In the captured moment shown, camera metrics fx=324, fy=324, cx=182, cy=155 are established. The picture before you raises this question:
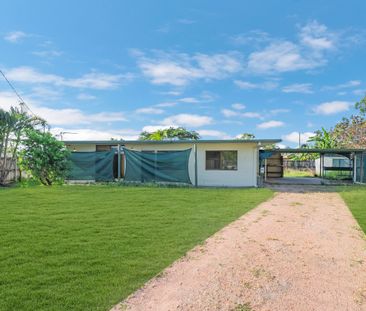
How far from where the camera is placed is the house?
48.8ft

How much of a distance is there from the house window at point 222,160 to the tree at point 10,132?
847 cm

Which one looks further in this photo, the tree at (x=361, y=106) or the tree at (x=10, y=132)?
the tree at (x=361, y=106)

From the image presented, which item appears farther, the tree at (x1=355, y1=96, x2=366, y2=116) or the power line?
the tree at (x1=355, y1=96, x2=366, y2=116)

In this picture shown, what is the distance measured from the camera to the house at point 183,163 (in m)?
14.9

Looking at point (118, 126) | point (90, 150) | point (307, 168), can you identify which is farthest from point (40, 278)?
point (307, 168)

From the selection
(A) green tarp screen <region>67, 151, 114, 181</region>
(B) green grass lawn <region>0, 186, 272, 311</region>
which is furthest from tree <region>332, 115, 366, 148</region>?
(B) green grass lawn <region>0, 186, 272, 311</region>

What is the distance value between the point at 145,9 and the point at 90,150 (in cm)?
781

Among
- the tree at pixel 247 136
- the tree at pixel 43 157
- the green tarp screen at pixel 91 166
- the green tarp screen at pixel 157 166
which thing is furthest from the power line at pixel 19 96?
the tree at pixel 247 136

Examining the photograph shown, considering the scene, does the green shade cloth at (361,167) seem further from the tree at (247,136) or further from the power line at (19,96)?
the tree at (247,136)

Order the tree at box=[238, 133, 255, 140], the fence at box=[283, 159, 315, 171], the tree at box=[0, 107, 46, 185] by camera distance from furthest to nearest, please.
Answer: the tree at box=[238, 133, 255, 140] → the fence at box=[283, 159, 315, 171] → the tree at box=[0, 107, 46, 185]

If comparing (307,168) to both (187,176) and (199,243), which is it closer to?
(187,176)

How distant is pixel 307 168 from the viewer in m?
32.7

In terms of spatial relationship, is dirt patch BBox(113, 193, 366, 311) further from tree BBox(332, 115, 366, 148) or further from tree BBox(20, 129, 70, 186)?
tree BBox(332, 115, 366, 148)

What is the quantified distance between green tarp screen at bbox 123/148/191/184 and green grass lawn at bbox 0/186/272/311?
18.7 feet
